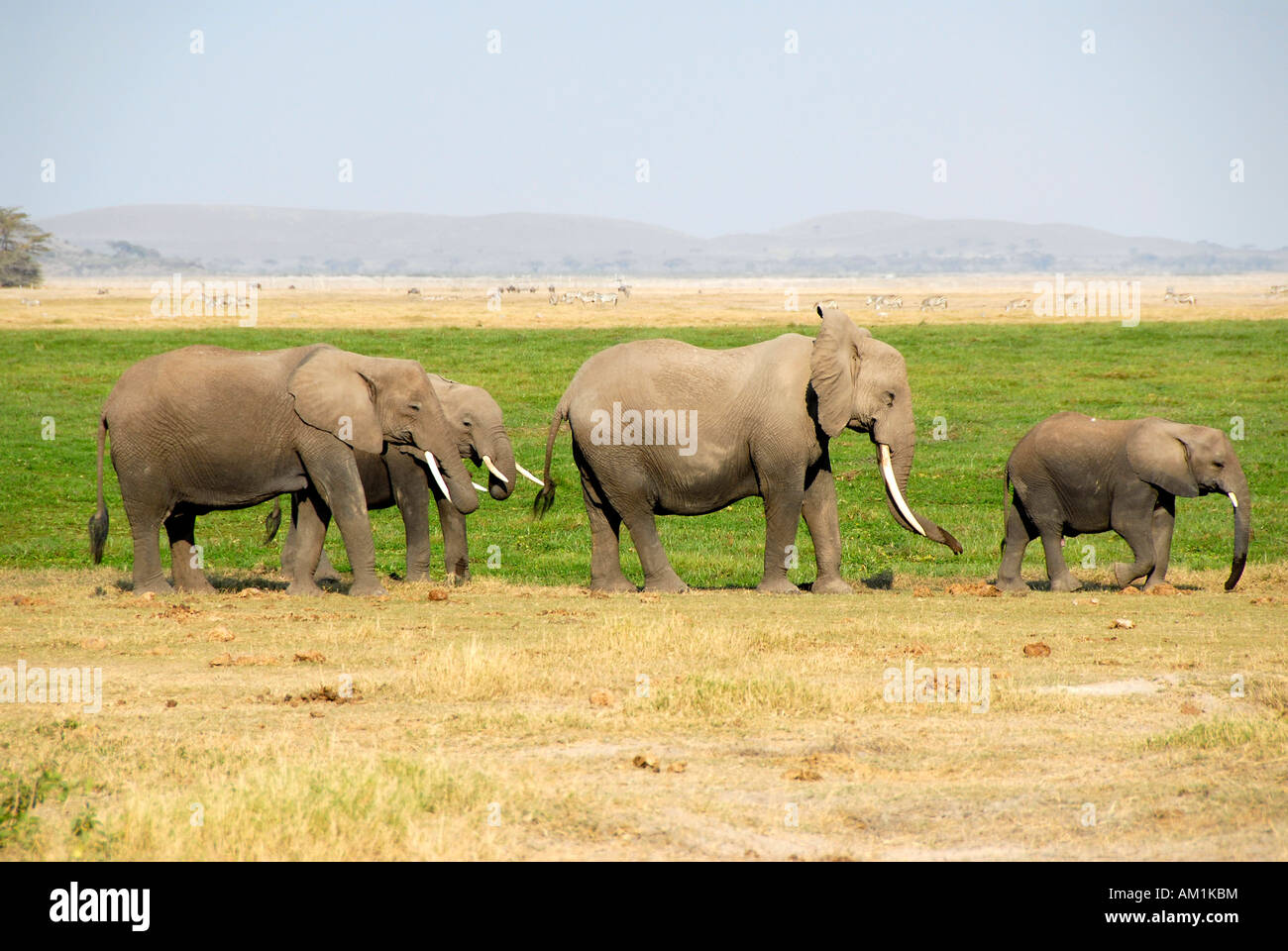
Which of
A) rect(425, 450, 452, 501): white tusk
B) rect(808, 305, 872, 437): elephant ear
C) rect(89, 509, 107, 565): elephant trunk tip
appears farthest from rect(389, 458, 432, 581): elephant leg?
rect(808, 305, 872, 437): elephant ear

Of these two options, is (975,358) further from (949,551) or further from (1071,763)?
(1071,763)

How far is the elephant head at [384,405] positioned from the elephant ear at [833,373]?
173 inches

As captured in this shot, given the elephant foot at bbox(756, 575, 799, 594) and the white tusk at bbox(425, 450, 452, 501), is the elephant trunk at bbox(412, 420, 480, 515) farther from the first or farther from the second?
the elephant foot at bbox(756, 575, 799, 594)

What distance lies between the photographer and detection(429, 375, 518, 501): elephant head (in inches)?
837

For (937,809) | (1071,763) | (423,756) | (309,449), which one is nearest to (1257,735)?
(1071,763)

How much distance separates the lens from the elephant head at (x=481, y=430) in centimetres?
2125

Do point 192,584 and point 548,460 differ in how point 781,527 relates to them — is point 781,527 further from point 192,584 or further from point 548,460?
point 192,584

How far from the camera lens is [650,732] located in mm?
11000

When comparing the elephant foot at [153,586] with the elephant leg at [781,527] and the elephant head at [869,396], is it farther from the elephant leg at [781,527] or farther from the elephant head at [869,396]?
the elephant head at [869,396]

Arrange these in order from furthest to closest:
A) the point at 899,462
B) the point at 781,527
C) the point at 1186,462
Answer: the point at 1186,462 < the point at 899,462 < the point at 781,527

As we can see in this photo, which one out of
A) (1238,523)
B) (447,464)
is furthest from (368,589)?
(1238,523)

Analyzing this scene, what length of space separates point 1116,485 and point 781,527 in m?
4.60

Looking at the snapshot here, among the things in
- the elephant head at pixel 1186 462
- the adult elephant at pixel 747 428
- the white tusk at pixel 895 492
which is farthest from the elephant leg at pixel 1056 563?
the white tusk at pixel 895 492
